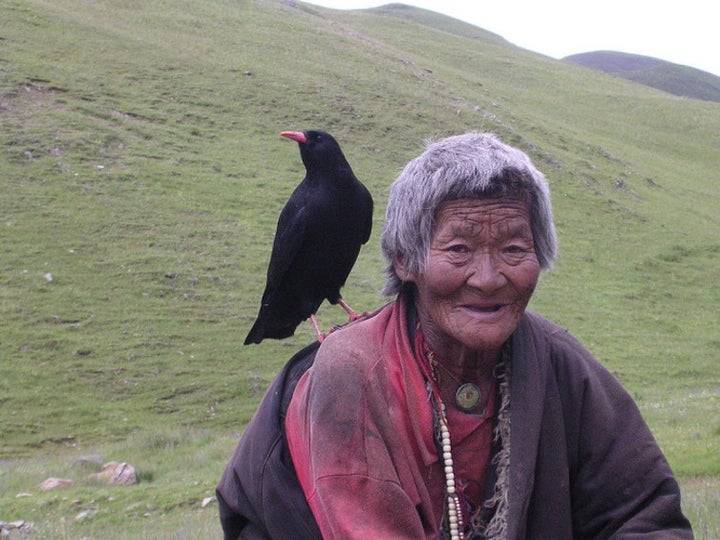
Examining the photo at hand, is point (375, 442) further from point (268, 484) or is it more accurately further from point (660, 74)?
point (660, 74)

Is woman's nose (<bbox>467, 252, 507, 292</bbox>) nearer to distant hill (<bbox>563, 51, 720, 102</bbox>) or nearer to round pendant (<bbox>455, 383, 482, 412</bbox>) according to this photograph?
round pendant (<bbox>455, 383, 482, 412</bbox>)

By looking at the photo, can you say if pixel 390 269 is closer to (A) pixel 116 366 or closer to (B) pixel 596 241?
(A) pixel 116 366

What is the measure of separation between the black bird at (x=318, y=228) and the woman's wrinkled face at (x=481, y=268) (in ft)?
9.20

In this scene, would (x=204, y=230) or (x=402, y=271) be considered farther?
(x=204, y=230)

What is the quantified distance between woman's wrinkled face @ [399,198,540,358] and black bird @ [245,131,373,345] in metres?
2.80

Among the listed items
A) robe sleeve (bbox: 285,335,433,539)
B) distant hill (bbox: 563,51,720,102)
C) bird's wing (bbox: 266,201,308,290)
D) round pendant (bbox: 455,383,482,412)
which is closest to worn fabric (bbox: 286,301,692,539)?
robe sleeve (bbox: 285,335,433,539)

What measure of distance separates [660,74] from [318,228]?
102 metres

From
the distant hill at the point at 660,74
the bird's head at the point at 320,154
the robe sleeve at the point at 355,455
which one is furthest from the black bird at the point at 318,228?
the distant hill at the point at 660,74

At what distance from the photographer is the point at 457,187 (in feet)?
9.08

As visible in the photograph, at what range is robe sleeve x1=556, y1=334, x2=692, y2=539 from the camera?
8.99 feet

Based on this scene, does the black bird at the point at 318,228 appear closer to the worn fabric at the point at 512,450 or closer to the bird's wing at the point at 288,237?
the bird's wing at the point at 288,237

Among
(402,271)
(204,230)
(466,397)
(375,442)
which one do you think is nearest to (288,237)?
(402,271)

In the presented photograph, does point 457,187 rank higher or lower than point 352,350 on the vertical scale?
higher

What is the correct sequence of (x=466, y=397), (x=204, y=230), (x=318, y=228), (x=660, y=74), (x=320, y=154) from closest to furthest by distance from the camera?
(x=466, y=397), (x=318, y=228), (x=320, y=154), (x=204, y=230), (x=660, y=74)
